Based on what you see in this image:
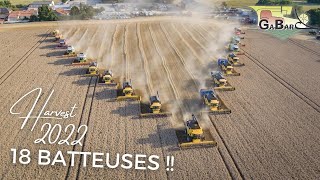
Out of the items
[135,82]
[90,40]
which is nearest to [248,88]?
[135,82]

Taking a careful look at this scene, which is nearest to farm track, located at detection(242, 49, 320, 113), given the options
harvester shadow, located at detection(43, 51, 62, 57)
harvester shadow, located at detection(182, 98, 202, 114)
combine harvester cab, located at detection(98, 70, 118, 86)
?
harvester shadow, located at detection(182, 98, 202, 114)

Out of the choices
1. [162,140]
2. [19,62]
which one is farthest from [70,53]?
[162,140]

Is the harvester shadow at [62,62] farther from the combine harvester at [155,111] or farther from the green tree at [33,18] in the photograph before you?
the green tree at [33,18]

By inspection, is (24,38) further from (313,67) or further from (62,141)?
(313,67)

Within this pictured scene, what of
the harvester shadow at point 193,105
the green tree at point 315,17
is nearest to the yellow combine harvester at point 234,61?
the harvester shadow at point 193,105

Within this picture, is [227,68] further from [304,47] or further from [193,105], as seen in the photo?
[304,47]

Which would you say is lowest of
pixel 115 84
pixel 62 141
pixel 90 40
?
pixel 62 141
